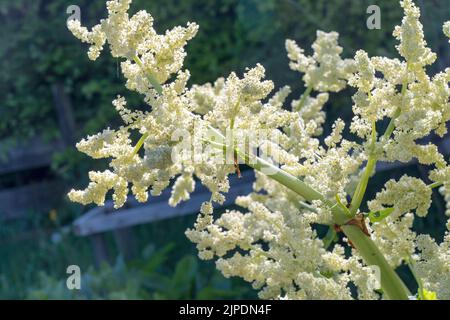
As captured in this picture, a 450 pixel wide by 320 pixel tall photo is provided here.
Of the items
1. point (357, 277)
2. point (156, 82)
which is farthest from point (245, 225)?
point (156, 82)

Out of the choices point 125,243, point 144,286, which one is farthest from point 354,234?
point 125,243

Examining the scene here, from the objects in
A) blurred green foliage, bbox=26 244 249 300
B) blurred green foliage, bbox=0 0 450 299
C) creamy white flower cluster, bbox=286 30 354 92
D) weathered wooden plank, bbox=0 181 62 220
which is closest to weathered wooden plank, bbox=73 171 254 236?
blurred green foliage, bbox=0 0 450 299

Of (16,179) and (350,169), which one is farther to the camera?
(16,179)

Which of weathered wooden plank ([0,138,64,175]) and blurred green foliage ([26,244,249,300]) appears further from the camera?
weathered wooden plank ([0,138,64,175])

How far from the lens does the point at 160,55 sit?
1.25m

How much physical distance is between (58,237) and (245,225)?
10.3 ft

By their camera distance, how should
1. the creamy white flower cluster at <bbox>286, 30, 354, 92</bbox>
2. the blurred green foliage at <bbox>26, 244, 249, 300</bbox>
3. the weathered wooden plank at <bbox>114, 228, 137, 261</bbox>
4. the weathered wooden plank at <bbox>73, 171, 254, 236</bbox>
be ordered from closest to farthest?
1. the creamy white flower cluster at <bbox>286, 30, 354, 92</bbox>
2. the blurred green foliage at <bbox>26, 244, 249, 300</bbox>
3. the weathered wooden plank at <bbox>73, 171, 254, 236</bbox>
4. the weathered wooden plank at <bbox>114, 228, 137, 261</bbox>

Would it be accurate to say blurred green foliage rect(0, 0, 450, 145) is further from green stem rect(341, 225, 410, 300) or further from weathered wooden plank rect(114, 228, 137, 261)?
green stem rect(341, 225, 410, 300)

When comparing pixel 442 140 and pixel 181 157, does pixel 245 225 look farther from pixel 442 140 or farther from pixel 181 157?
pixel 442 140

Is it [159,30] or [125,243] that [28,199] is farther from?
[159,30]

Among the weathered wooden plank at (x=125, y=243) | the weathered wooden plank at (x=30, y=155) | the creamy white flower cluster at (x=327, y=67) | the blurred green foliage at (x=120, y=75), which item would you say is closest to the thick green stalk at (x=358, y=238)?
the creamy white flower cluster at (x=327, y=67)

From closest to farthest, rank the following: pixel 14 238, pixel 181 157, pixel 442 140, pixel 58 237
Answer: pixel 181 157 < pixel 442 140 < pixel 58 237 < pixel 14 238

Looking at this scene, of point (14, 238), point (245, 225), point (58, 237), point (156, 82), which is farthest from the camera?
point (14, 238)

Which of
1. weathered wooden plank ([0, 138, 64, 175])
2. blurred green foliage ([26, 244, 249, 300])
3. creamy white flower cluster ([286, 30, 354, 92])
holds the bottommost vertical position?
blurred green foliage ([26, 244, 249, 300])
